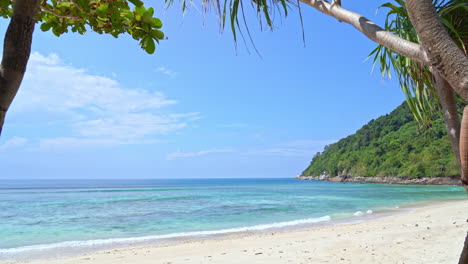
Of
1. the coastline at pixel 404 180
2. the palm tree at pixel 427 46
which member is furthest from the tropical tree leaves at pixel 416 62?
the coastline at pixel 404 180

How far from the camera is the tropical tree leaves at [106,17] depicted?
1.37 meters

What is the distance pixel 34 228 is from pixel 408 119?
8386cm

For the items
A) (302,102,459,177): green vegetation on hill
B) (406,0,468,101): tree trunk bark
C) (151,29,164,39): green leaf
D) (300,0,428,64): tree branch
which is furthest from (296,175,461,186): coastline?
(151,29,164,39): green leaf

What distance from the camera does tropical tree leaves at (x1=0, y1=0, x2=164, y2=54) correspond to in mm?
1365

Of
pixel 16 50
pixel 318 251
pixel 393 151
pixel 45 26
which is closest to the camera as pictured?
pixel 16 50

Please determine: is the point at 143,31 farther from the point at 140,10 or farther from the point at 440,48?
the point at 440,48

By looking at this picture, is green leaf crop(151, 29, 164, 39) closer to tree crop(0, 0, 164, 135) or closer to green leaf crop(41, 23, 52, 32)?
tree crop(0, 0, 164, 135)

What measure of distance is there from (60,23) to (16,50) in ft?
3.38

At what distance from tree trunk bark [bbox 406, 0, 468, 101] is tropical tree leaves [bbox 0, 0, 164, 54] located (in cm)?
116

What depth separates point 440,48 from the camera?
1.38 metres

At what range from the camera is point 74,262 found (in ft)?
24.0

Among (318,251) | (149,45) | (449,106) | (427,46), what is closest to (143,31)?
(149,45)

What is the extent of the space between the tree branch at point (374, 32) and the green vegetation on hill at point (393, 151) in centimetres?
5158

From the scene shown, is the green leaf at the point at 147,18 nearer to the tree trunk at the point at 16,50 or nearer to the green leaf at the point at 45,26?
the tree trunk at the point at 16,50
